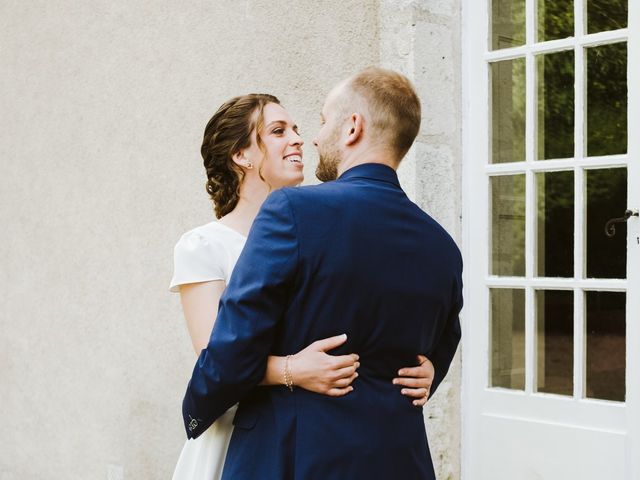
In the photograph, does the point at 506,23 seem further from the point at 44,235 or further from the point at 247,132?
the point at 44,235

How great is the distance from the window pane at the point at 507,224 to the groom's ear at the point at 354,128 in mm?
1676

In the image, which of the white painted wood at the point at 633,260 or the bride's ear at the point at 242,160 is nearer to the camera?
the bride's ear at the point at 242,160

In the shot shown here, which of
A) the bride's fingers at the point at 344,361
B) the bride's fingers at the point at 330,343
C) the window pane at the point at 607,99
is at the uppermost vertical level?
the window pane at the point at 607,99

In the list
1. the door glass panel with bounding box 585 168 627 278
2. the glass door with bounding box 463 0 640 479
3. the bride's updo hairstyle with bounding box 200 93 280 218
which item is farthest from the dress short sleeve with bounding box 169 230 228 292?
the door glass panel with bounding box 585 168 627 278

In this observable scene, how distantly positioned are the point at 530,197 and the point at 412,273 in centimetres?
165

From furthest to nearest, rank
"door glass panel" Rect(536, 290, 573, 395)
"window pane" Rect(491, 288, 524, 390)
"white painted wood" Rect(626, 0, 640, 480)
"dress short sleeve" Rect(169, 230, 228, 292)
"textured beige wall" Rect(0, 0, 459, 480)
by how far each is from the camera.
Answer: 1. "textured beige wall" Rect(0, 0, 459, 480)
2. "window pane" Rect(491, 288, 524, 390)
3. "door glass panel" Rect(536, 290, 573, 395)
4. "white painted wood" Rect(626, 0, 640, 480)
5. "dress short sleeve" Rect(169, 230, 228, 292)

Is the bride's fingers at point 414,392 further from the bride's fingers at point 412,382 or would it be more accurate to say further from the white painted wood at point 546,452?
the white painted wood at point 546,452

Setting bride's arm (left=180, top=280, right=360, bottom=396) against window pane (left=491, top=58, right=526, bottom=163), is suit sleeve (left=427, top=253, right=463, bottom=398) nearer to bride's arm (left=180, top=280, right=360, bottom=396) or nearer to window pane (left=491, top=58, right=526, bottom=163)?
bride's arm (left=180, top=280, right=360, bottom=396)

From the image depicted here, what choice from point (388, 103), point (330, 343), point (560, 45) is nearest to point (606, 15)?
point (560, 45)

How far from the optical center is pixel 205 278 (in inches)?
95.7

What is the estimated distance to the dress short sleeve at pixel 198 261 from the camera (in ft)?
7.98

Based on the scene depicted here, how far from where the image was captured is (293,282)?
6.26 ft

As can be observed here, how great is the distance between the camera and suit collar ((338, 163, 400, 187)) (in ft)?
6.56

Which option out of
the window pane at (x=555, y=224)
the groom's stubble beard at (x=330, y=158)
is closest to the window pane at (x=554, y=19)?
the window pane at (x=555, y=224)
